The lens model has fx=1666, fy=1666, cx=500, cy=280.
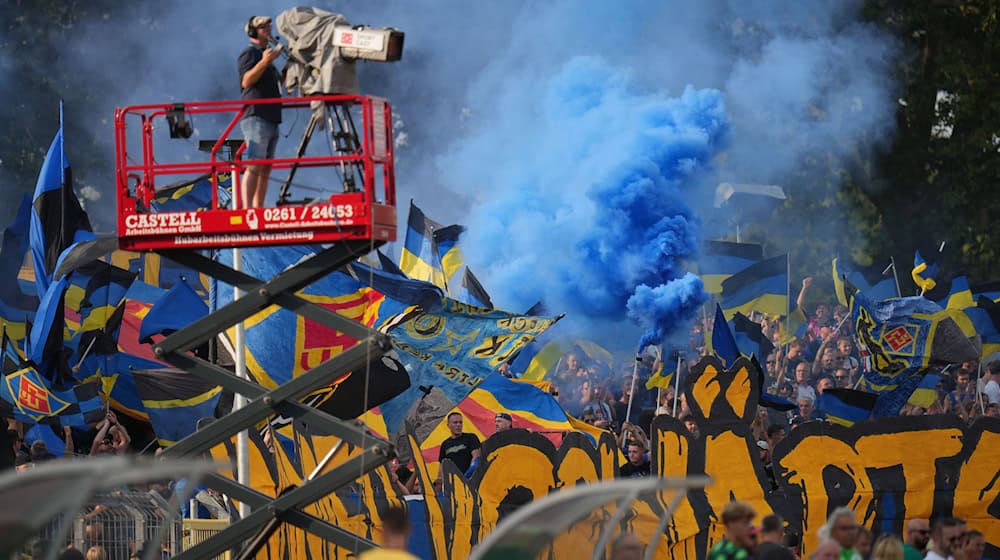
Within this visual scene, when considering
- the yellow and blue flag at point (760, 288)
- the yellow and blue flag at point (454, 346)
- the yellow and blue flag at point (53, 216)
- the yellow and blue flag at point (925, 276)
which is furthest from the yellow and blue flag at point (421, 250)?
the yellow and blue flag at point (925, 276)

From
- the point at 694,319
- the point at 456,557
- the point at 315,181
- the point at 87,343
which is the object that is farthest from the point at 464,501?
the point at 315,181

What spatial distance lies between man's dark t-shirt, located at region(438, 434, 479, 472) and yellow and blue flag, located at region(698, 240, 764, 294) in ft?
45.5

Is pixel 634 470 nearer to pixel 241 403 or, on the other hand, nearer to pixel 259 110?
pixel 241 403

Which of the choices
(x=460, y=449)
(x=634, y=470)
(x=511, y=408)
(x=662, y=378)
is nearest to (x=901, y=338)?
(x=662, y=378)

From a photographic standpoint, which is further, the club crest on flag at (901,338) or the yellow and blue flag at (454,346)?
the club crest on flag at (901,338)

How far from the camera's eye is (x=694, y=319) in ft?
111

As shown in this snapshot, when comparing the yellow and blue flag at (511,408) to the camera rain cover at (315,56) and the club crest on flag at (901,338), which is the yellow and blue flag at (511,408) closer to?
the club crest on flag at (901,338)

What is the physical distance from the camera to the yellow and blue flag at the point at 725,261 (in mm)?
33125

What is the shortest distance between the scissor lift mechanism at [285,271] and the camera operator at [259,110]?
14 centimetres

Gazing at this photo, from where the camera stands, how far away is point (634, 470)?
18.1 metres

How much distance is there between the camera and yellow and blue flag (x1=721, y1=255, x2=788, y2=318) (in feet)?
103

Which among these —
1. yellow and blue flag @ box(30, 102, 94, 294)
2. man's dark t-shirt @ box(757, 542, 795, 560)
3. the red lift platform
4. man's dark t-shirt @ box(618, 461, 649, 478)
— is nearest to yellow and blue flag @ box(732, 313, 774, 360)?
man's dark t-shirt @ box(618, 461, 649, 478)

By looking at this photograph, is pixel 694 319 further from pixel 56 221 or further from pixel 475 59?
pixel 475 59

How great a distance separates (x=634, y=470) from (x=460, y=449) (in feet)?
7.77
